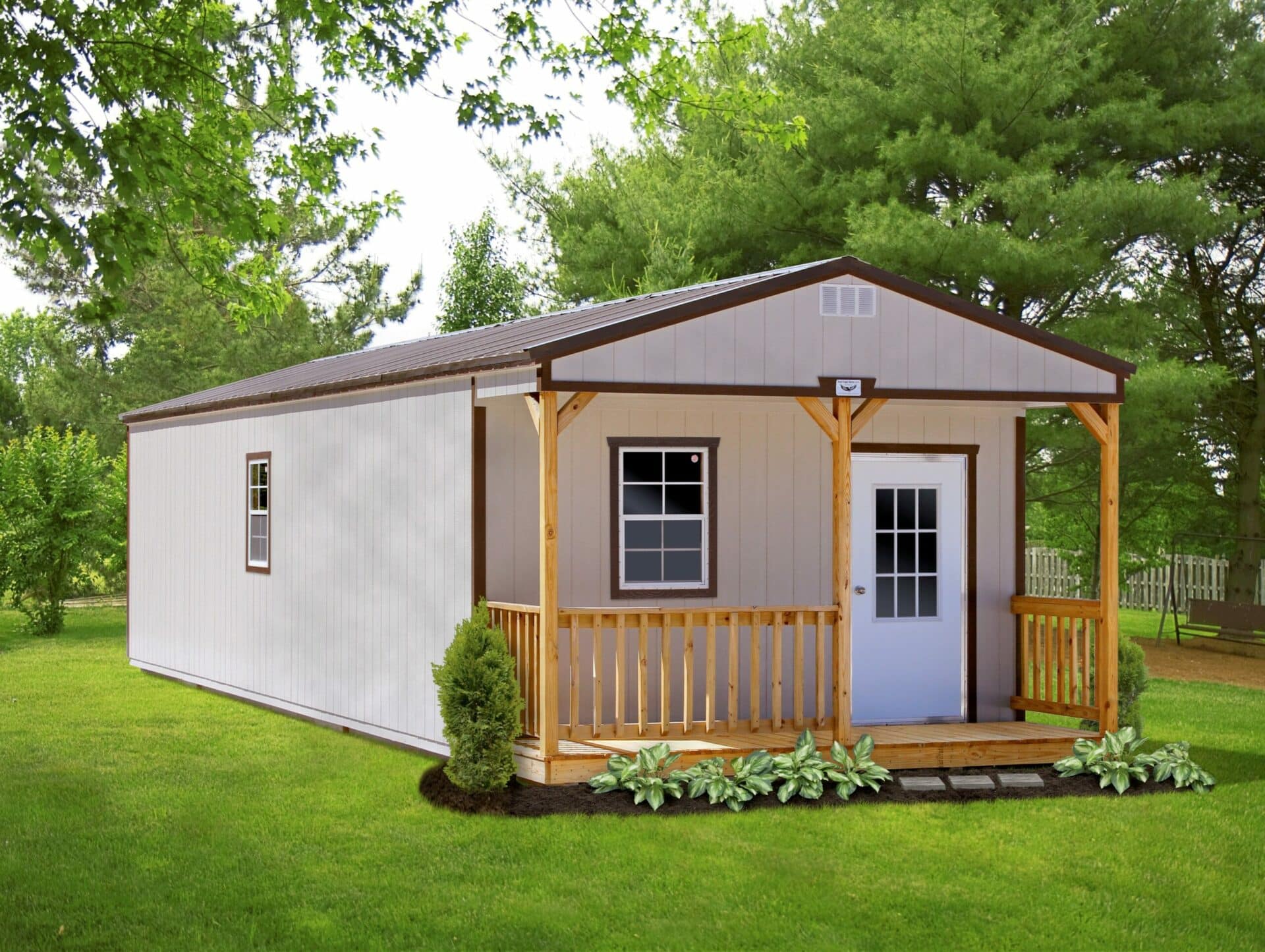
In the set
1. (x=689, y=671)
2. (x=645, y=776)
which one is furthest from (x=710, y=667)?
(x=645, y=776)

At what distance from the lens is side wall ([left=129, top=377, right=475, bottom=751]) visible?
11219 mm

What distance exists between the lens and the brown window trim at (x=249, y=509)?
13969 mm

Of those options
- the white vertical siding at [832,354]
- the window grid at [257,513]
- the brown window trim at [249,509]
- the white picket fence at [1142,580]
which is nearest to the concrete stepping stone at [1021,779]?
the white vertical siding at [832,354]

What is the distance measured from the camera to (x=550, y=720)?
9883mm

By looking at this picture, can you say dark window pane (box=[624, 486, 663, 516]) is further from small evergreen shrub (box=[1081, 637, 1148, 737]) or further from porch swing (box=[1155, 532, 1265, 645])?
porch swing (box=[1155, 532, 1265, 645])

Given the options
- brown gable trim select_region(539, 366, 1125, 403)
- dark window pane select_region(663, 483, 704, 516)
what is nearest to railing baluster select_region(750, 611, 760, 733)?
dark window pane select_region(663, 483, 704, 516)

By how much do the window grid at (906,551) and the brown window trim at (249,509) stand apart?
5353mm

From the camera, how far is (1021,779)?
10461 millimetres

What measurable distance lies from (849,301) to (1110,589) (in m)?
2.78

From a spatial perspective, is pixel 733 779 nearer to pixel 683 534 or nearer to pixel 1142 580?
pixel 683 534

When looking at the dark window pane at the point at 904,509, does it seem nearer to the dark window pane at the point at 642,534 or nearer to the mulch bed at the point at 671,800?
the dark window pane at the point at 642,534

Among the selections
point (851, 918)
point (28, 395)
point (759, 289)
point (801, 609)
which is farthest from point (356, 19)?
point (28, 395)

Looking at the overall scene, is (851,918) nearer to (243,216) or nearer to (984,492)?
(984,492)

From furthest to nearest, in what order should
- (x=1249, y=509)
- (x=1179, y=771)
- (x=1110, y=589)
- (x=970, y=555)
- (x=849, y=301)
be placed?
(x=1249, y=509) → (x=970, y=555) → (x=1110, y=589) → (x=849, y=301) → (x=1179, y=771)
